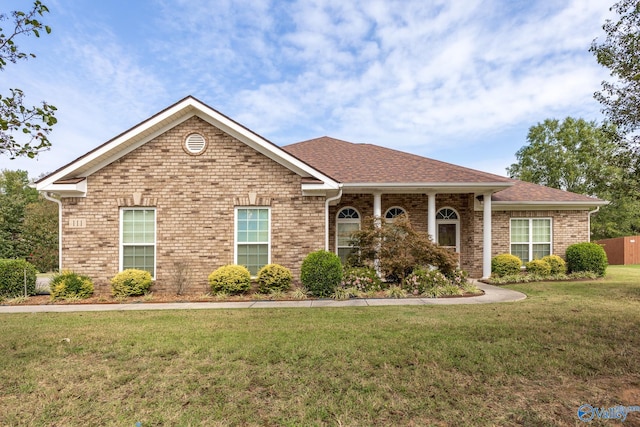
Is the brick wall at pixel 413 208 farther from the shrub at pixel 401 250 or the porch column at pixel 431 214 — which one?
the shrub at pixel 401 250

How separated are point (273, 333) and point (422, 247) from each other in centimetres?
608

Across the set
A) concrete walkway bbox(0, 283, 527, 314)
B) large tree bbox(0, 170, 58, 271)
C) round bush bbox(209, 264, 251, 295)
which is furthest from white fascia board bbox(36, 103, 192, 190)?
large tree bbox(0, 170, 58, 271)

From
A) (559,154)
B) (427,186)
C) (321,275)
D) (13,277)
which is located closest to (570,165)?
(559,154)

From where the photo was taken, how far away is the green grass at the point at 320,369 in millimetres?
3209

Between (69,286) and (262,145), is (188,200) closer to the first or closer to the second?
(262,145)

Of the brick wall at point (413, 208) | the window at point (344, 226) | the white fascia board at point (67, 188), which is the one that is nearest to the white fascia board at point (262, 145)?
the brick wall at point (413, 208)

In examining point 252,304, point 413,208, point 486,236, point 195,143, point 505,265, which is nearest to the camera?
point 252,304

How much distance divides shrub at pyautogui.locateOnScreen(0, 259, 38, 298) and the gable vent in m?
5.77

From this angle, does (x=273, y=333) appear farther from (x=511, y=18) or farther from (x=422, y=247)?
(x=511, y=18)

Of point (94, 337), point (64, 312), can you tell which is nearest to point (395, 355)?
point (94, 337)

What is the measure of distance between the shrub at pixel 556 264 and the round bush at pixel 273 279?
10853 millimetres

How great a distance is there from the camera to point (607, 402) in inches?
133

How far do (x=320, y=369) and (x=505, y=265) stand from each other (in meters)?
11.4

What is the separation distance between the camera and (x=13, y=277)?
940 cm
